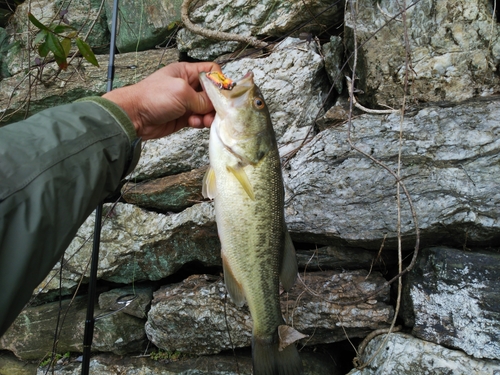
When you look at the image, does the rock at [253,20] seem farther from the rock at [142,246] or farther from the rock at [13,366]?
the rock at [13,366]

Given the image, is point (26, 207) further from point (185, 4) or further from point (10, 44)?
point (10, 44)

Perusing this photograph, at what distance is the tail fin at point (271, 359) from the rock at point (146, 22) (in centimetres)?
339

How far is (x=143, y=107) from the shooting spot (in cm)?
214

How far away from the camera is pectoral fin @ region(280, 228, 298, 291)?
2240mm

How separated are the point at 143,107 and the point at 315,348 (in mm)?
2328

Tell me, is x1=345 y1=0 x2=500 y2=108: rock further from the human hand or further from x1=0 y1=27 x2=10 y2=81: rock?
x1=0 y1=27 x2=10 y2=81: rock

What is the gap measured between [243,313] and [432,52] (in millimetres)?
2516

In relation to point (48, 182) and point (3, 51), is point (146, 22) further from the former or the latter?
point (48, 182)

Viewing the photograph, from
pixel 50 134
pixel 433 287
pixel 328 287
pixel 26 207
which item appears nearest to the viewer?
pixel 26 207

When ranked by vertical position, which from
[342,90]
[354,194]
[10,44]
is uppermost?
[10,44]

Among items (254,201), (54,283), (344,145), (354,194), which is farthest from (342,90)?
(54,283)

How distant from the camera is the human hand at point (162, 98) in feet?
6.88

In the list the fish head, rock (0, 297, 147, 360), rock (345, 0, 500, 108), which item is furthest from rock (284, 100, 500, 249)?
rock (0, 297, 147, 360)

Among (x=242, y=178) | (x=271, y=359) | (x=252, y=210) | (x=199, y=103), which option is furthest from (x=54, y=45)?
(x=271, y=359)
